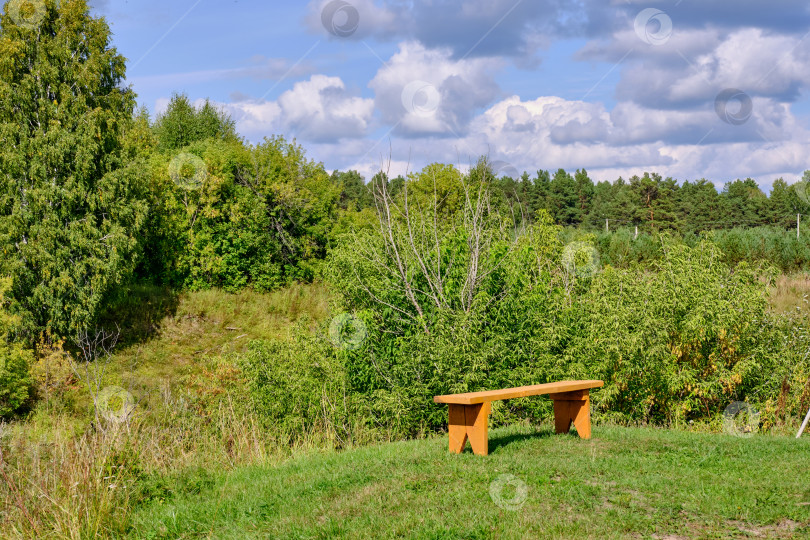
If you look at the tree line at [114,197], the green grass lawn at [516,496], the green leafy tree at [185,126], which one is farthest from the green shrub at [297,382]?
the green leafy tree at [185,126]

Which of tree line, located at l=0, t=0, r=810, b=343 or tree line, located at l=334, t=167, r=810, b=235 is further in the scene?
tree line, located at l=334, t=167, r=810, b=235

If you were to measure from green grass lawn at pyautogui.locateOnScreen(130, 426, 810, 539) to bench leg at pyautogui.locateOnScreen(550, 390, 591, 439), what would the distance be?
494mm

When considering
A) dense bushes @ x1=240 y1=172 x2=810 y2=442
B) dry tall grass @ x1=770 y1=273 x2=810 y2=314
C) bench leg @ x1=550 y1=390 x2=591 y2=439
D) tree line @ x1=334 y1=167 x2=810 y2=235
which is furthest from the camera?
tree line @ x1=334 y1=167 x2=810 y2=235

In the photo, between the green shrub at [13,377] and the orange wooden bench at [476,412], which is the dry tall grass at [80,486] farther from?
the green shrub at [13,377]

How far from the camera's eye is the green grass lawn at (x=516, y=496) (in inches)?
205

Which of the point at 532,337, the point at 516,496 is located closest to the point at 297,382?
the point at 532,337

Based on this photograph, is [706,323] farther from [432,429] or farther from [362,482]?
[362,482]

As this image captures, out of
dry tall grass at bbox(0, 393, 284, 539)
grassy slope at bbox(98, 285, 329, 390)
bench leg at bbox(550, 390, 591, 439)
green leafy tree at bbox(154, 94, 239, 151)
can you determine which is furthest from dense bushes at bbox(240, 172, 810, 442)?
green leafy tree at bbox(154, 94, 239, 151)

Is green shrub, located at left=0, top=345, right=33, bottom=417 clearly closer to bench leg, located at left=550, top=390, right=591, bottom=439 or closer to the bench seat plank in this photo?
the bench seat plank

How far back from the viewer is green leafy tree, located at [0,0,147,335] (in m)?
22.3

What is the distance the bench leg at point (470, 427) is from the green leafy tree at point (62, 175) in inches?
703

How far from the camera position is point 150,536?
18.5 feet

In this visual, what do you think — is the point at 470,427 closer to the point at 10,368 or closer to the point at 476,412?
the point at 476,412

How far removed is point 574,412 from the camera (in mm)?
8820
